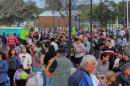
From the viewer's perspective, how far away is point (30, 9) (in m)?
96.2

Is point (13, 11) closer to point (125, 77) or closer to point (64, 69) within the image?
point (64, 69)

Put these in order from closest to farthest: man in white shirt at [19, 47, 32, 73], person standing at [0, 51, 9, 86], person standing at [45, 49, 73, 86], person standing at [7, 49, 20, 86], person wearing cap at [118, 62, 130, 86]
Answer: person wearing cap at [118, 62, 130, 86]
person standing at [45, 49, 73, 86]
person standing at [0, 51, 9, 86]
person standing at [7, 49, 20, 86]
man in white shirt at [19, 47, 32, 73]

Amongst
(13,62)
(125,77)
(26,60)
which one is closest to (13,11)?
(26,60)

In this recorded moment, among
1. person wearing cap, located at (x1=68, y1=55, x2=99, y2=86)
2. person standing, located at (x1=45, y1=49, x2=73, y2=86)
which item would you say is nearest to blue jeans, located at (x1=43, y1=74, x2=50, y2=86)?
person standing, located at (x1=45, y1=49, x2=73, y2=86)

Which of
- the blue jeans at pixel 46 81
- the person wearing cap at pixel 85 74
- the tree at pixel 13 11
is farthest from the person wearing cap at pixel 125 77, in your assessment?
the tree at pixel 13 11

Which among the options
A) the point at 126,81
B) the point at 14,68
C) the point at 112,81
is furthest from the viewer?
the point at 14,68

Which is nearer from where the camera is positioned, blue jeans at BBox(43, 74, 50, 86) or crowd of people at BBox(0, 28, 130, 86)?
crowd of people at BBox(0, 28, 130, 86)

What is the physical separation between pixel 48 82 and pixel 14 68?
487cm

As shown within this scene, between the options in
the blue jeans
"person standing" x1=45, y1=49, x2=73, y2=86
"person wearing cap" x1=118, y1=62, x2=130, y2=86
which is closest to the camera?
the blue jeans

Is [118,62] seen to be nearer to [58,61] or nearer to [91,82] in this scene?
[58,61]

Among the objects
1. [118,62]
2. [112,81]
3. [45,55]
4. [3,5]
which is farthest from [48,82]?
[3,5]

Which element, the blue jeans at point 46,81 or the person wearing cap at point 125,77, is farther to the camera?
the person wearing cap at point 125,77

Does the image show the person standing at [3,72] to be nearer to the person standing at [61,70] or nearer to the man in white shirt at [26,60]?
the man in white shirt at [26,60]

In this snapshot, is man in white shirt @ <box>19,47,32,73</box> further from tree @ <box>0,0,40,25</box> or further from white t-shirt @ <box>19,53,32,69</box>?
tree @ <box>0,0,40,25</box>
